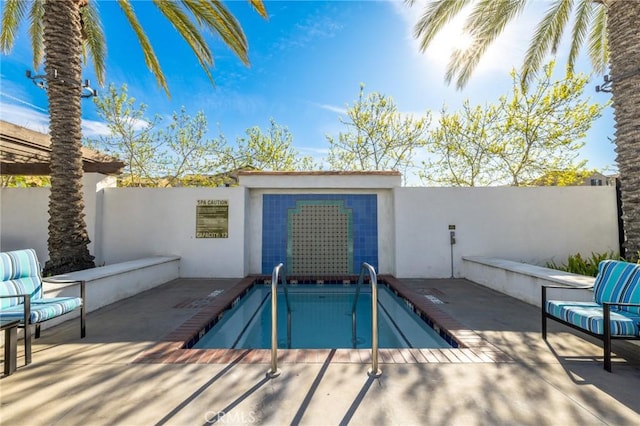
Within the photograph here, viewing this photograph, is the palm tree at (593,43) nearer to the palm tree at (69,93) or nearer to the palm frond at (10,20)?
the palm tree at (69,93)

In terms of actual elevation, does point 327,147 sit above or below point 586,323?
above

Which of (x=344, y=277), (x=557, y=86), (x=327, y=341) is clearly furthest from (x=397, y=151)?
(x=327, y=341)

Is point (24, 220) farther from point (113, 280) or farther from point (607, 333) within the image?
point (607, 333)

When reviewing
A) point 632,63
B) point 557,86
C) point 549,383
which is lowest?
point 549,383

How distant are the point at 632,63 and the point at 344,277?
28.6 ft

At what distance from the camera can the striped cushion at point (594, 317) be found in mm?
3430

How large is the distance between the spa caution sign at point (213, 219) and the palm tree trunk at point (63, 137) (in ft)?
11.1

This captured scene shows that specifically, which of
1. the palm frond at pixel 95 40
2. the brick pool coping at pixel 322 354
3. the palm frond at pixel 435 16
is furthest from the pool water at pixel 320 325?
the palm frond at pixel 95 40

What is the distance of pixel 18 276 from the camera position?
4.32m

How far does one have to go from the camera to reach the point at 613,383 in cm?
315

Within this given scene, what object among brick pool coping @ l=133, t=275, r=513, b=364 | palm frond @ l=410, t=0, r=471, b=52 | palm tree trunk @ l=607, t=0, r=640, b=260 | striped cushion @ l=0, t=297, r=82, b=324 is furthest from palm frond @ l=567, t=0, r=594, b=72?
striped cushion @ l=0, t=297, r=82, b=324

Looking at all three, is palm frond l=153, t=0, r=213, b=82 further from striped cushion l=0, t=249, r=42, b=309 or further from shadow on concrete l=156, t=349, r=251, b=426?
shadow on concrete l=156, t=349, r=251, b=426

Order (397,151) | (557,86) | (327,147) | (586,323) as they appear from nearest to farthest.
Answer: (586,323) < (557,86) < (397,151) < (327,147)

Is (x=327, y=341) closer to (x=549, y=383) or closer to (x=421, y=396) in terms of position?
(x=421, y=396)
